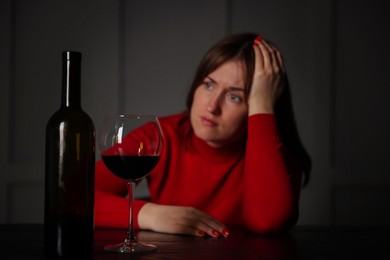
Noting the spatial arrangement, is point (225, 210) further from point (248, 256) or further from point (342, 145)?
point (342, 145)

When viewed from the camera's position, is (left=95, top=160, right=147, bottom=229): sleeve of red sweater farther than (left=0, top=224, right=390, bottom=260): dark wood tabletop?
Yes

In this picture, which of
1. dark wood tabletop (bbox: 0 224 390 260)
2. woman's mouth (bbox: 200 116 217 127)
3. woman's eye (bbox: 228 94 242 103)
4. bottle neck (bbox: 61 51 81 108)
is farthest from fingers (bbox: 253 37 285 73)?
bottle neck (bbox: 61 51 81 108)

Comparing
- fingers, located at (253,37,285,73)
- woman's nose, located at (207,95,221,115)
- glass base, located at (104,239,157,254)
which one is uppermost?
fingers, located at (253,37,285,73)

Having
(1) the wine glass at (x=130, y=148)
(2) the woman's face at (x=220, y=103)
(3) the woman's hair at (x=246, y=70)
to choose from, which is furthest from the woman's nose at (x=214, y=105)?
(1) the wine glass at (x=130, y=148)

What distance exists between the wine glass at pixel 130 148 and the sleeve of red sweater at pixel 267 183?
1.62 feet

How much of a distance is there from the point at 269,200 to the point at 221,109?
16.3 inches

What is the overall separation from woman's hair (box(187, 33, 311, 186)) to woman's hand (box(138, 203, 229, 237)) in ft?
2.11

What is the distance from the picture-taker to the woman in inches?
52.4

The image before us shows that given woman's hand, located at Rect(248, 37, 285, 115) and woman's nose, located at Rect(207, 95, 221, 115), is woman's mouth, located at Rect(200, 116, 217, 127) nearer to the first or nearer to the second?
woman's nose, located at Rect(207, 95, 221, 115)

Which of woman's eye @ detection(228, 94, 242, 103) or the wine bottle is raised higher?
woman's eye @ detection(228, 94, 242, 103)

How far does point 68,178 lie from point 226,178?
3.80ft

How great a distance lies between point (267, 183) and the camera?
150 centimetres

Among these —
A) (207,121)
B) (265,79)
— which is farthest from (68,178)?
(265,79)

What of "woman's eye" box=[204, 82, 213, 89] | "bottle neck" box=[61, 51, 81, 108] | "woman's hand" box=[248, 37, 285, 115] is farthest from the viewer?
"woman's eye" box=[204, 82, 213, 89]
